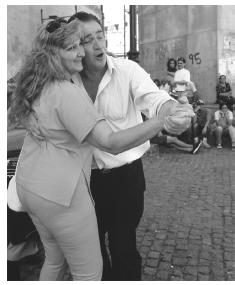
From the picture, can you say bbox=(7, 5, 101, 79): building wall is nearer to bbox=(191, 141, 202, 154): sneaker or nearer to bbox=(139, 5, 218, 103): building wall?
bbox=(139, 5, 218, 103): building wall

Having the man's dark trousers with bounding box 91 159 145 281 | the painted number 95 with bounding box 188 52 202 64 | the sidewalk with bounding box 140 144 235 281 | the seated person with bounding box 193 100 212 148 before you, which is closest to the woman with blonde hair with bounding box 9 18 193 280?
the man's dark trousers with bounding box 91 159 145 281

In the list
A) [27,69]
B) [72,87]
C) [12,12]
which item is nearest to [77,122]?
[72,87]

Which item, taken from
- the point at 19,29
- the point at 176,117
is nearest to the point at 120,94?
the point at 176,117

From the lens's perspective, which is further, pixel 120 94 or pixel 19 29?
pixel 19 29

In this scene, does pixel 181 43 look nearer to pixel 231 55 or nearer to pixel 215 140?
pixel 231 55

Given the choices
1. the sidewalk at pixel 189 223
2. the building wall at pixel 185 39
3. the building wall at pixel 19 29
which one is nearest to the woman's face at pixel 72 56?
the sidewalk at pixel 189 223

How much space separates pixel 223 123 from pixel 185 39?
3.88 m

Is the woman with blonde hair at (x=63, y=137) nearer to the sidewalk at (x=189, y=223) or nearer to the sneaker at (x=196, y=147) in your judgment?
the sidewalk at (x=189, y=223)

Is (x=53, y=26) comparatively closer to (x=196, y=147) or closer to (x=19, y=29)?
(x=196, y=147)

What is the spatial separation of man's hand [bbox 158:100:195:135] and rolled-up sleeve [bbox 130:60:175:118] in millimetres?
136

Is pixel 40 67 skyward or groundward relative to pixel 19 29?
groundward

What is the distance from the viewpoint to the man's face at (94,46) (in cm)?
208

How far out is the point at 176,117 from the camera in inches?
71.4

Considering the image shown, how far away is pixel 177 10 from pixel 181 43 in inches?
41.9
